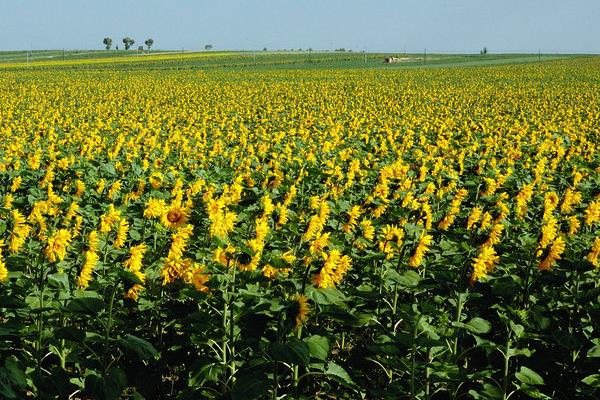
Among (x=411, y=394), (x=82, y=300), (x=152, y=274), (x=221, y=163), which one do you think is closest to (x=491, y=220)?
(x=411, y=394)

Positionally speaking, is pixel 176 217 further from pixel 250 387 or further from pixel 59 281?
pixel 250 387

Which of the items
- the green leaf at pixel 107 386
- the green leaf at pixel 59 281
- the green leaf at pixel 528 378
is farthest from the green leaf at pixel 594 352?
the green leaf at pixel 59 281

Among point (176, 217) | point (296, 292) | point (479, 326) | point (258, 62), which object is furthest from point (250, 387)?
point (258, 62)

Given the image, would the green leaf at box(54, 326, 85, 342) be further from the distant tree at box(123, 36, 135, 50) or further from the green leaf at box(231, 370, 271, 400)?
the distant tree at box(123, 36, 135, 50)

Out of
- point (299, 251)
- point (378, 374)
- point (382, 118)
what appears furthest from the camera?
point (382, 118)

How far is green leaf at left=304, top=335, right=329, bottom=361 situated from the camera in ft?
9.41

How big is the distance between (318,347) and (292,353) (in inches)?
14.2

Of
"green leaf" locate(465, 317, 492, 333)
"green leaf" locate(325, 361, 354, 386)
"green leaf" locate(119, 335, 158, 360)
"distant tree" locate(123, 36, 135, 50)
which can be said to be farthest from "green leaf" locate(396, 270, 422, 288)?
"distant tree" locate(123, 36, 135, 50)

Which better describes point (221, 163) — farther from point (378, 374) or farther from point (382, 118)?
point (382, 118)

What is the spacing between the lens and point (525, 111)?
23.7 m

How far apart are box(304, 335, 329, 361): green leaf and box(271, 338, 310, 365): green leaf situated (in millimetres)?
206

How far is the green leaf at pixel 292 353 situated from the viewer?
2.58 m

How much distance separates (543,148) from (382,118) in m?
10.5

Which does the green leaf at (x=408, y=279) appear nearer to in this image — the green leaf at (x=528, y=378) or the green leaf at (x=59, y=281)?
the green leaf at (x=528, y=378)
